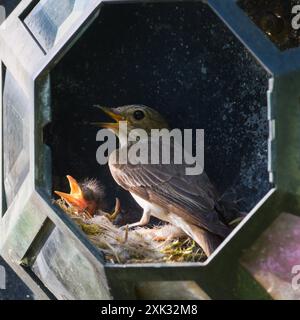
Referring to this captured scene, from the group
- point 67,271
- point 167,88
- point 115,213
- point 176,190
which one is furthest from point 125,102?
point 67,271

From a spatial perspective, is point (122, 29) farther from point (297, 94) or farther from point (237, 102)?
point (297, 94)

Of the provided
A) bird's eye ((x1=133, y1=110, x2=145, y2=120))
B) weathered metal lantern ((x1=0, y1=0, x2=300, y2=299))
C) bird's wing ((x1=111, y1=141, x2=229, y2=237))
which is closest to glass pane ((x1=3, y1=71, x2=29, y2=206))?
weathered metal lantern ((x1=0, y1=0, x2=300, y2=299))

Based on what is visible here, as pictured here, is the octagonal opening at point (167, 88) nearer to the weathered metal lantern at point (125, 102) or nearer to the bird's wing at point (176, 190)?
the weathered metal lantern at point (125, 102)

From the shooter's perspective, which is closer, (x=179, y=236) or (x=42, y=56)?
(x=42, y=56)

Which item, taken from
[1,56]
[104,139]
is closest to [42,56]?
[1,56]
